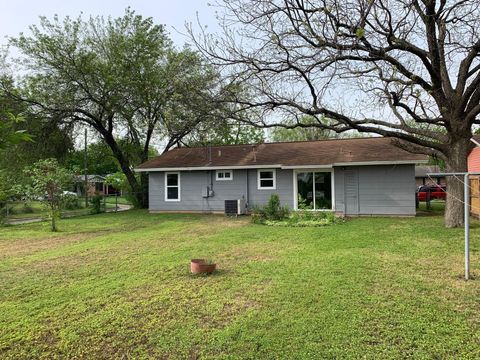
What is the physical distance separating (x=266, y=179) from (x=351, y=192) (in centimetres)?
394

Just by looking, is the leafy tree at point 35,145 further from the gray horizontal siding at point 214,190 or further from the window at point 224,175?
the window at point 224,175

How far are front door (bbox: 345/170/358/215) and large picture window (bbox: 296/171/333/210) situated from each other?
70cm

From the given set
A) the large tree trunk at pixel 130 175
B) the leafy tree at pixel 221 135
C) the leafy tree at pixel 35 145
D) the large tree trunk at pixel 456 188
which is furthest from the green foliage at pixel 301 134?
the large tree trunk at pixel 456 188

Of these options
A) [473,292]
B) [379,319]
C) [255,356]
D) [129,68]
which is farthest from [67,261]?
[129,68]

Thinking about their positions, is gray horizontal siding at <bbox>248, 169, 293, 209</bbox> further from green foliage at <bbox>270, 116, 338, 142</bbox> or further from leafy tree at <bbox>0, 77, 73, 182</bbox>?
green foliage at <bbox>270, 116, 338, 142</bbox>

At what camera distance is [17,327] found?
163 inches

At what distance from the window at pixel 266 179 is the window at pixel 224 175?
4.76ft

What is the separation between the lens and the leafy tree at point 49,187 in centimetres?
1266

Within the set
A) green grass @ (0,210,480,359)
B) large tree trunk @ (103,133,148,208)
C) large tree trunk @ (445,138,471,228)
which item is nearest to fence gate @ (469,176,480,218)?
large tree trunk @ (445,138,471,228)

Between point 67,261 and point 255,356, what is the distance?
584cm

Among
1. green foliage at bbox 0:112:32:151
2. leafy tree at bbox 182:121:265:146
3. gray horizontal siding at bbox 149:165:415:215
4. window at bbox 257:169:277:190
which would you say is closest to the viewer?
green foliage at bbox 0:112:32:151

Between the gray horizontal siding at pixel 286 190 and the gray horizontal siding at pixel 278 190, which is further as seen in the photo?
the gray horizontal siding at pixel 278 190

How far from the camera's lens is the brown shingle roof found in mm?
14992

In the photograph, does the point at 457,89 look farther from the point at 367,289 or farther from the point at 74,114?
the point at 74,114
